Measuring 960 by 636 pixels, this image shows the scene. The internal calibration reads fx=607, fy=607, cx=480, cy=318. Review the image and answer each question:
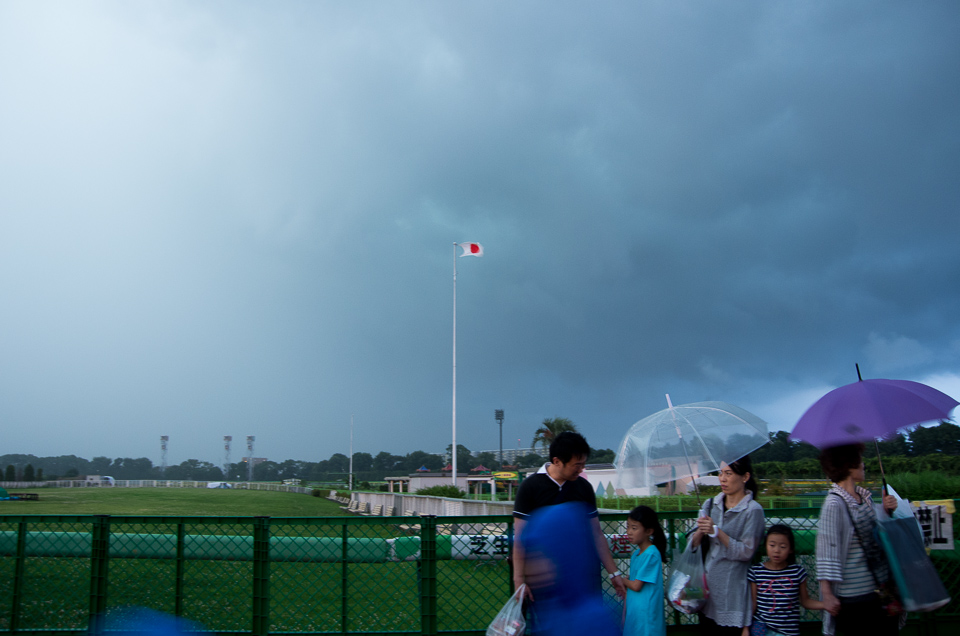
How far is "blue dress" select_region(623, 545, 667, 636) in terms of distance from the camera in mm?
3887

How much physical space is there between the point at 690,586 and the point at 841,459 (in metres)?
1.27

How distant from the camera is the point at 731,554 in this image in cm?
398

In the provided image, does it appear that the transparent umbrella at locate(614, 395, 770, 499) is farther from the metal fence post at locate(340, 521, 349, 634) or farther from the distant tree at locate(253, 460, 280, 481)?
the distant tree at locate(253, 460, 280, 481)

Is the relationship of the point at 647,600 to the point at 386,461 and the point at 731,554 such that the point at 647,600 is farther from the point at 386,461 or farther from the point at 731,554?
the point at 386,461

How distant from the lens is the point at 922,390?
3.87 metres

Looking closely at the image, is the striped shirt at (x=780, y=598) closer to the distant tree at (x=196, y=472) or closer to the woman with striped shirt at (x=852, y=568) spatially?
the woman with striped shirt at (x=852, y=568)

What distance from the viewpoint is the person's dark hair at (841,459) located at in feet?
12.2

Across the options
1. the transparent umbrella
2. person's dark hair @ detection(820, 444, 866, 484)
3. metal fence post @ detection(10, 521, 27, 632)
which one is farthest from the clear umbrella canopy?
metal fence post @ detection(10, 521, 27, 632)

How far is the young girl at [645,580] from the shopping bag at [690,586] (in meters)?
0.16

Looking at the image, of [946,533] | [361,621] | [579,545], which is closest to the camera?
[579,545]

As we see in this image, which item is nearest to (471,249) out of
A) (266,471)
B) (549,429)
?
(549,429)

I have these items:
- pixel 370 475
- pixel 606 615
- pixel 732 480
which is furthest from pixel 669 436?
pixel 370 475

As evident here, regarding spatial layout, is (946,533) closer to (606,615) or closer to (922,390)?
(922,390)

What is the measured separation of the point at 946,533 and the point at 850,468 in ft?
4.57
